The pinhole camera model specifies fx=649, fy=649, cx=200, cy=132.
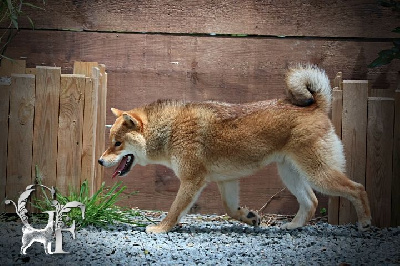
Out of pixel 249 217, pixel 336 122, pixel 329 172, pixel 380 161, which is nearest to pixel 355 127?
pixel 336 122

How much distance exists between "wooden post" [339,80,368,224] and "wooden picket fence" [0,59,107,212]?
6.93 ft

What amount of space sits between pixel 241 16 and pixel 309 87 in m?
1.26

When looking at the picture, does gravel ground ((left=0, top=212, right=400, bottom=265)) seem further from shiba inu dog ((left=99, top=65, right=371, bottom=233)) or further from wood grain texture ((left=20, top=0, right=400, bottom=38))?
wood grain texture ((left=20, top=0, right=400, bottom=38))

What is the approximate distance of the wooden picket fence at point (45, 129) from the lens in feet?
17.3

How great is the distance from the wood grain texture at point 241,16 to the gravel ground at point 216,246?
1.91 metres

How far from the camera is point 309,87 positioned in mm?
5203

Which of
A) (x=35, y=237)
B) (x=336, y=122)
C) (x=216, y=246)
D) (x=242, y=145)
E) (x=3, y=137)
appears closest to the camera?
(x=35, y=237)

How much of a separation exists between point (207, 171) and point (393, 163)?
1.54 meters

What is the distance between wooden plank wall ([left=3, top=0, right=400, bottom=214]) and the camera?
20.0 feet

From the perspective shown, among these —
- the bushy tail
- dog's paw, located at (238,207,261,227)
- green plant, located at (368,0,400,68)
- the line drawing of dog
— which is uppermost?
green plant, located at (368,0,400,68)

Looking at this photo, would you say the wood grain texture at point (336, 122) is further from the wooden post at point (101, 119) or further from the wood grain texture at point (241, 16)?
the wooden post at point (101, 119)

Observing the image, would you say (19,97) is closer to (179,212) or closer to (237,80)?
(179,212)

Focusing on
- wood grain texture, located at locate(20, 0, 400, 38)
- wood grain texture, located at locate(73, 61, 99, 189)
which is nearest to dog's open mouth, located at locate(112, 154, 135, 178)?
wood grain texture, located at locate(73, 61, 99, 189)

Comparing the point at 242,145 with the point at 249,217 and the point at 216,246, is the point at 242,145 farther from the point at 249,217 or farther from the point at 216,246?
the point at 216,246
